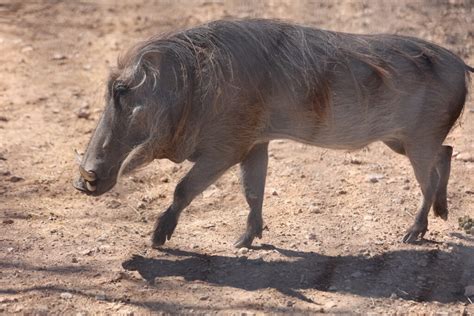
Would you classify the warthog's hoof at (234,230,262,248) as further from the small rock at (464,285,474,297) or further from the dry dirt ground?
the small rock at (464,285,474,297)

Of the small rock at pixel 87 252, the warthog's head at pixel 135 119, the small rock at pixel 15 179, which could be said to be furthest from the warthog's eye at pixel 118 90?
the small rock at pixel 15 179

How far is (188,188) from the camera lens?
368 cm

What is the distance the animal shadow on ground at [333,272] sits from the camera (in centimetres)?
357

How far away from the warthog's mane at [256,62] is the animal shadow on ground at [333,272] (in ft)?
1.96

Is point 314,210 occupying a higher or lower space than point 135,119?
lower

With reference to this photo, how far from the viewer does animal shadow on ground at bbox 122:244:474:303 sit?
11.7 ft

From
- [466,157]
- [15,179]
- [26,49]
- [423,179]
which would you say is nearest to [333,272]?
[423,179]

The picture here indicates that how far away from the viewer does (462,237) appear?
4.11 meters

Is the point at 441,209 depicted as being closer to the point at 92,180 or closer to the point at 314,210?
the point at 314,210

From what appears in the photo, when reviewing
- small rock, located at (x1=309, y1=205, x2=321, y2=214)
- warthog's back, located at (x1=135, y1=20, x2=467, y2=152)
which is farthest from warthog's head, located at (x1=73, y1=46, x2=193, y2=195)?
small rock, located at (x1=309, y1=205, x2=321, y2=214)

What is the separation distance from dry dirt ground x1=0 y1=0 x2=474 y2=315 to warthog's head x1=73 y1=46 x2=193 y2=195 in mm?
421

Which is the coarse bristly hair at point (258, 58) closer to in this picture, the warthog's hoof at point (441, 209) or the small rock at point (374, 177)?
the warthog's hoof at point (441, 209)

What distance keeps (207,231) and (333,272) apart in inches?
27.3

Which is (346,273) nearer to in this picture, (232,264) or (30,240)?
(232,264)
